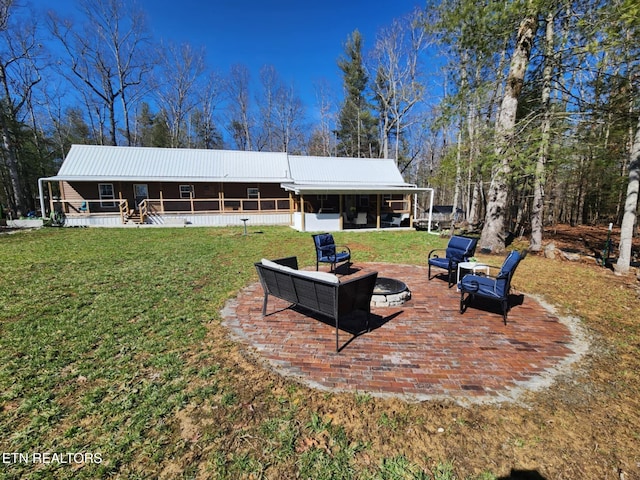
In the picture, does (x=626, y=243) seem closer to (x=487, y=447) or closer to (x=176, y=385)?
(x=487, y=447)

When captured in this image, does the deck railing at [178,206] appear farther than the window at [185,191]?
No

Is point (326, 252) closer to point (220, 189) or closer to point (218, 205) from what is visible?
point (220, 189)

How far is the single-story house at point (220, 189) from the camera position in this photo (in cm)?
1650

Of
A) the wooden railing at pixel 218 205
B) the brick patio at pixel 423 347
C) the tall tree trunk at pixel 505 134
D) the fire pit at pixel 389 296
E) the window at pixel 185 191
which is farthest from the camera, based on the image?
the window at pixel 185 191

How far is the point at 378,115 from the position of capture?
2858cm

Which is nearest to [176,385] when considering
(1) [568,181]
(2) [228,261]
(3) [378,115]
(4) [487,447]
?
(4) [487,447]

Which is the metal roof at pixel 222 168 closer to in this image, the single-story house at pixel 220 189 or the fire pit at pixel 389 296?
the single-story house at pixel 220 189

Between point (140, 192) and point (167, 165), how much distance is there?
2.49m

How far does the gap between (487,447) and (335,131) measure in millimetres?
32269

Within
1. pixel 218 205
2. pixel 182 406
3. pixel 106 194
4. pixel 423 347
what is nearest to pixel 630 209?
pixel 423 347

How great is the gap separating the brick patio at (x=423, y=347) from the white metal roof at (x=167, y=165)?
16424 millimetres

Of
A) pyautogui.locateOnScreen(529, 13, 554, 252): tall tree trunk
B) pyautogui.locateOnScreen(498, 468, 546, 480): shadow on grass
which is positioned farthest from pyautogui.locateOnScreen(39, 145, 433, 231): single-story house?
pyautogui.locateOnScreen(498, 468, 546, 480): shadow on grass

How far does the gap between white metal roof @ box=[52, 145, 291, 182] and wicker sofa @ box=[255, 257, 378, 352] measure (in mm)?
16226

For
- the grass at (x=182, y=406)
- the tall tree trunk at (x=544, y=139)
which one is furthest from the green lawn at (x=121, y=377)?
the tall tree trunk at (x=544, y=139)
